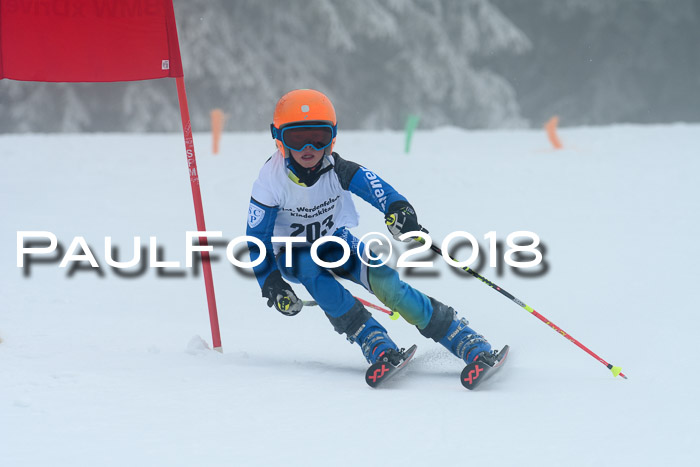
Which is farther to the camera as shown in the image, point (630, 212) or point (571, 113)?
point (571, 113)

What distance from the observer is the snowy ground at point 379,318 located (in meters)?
2.76

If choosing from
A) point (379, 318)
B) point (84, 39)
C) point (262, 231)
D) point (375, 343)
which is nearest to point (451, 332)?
point (375, 343)

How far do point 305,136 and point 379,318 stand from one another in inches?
93.6

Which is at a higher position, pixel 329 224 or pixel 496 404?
pixel 329 224

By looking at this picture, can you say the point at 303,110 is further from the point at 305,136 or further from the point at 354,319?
the point at 354,319

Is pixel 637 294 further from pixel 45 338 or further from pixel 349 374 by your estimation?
pixel 45 338

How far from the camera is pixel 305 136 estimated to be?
3.88 metres

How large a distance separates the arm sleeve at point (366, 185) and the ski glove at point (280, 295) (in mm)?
568

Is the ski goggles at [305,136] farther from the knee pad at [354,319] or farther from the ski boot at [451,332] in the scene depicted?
the ski boot at [451,332]

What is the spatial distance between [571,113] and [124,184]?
18.8 m

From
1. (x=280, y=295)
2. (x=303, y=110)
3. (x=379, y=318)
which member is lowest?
(x=379, y=318)

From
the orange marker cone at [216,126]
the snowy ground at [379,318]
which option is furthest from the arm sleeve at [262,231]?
the orange marker cone at [216,126]

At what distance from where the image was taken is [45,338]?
13.8ft

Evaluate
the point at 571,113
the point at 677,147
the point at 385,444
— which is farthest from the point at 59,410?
the point at 571,113
